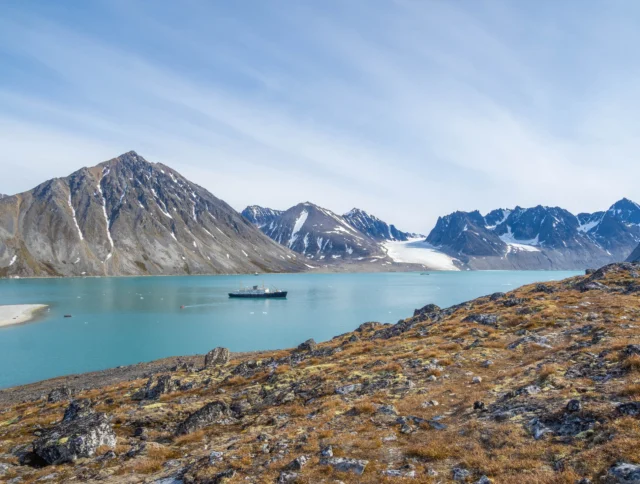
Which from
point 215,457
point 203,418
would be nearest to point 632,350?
point 215,457

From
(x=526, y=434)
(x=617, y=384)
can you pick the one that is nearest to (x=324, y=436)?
(x=526, y=434)

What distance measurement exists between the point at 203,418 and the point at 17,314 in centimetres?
11307

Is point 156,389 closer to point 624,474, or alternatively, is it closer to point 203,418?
point 203,418

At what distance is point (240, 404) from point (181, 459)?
6.58 metres

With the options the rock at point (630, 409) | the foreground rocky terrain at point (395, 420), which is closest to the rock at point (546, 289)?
the foreground rocky terrain at point (395, 420)

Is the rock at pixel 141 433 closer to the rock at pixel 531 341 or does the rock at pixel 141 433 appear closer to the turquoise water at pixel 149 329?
the rock at pixel 531 341

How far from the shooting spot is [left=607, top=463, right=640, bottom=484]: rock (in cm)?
819

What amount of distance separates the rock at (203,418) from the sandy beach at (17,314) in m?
97.3

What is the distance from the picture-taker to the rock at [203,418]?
Result: 18650 millimetres

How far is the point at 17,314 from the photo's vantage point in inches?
4045

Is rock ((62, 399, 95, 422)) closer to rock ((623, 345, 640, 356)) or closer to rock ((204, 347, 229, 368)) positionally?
rock ((204, 347, 229, 368))

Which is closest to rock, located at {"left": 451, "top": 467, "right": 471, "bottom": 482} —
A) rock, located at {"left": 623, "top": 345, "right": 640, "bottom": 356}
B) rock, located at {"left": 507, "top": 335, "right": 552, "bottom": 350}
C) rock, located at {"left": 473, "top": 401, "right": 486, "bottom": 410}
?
rock, located at {"left": 473, "top": 401, "right": 486, "bottom": 410}

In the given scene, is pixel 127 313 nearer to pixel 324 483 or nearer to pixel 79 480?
pixel 79 480

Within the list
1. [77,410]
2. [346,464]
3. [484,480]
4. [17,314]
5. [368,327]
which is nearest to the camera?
[484,480]
